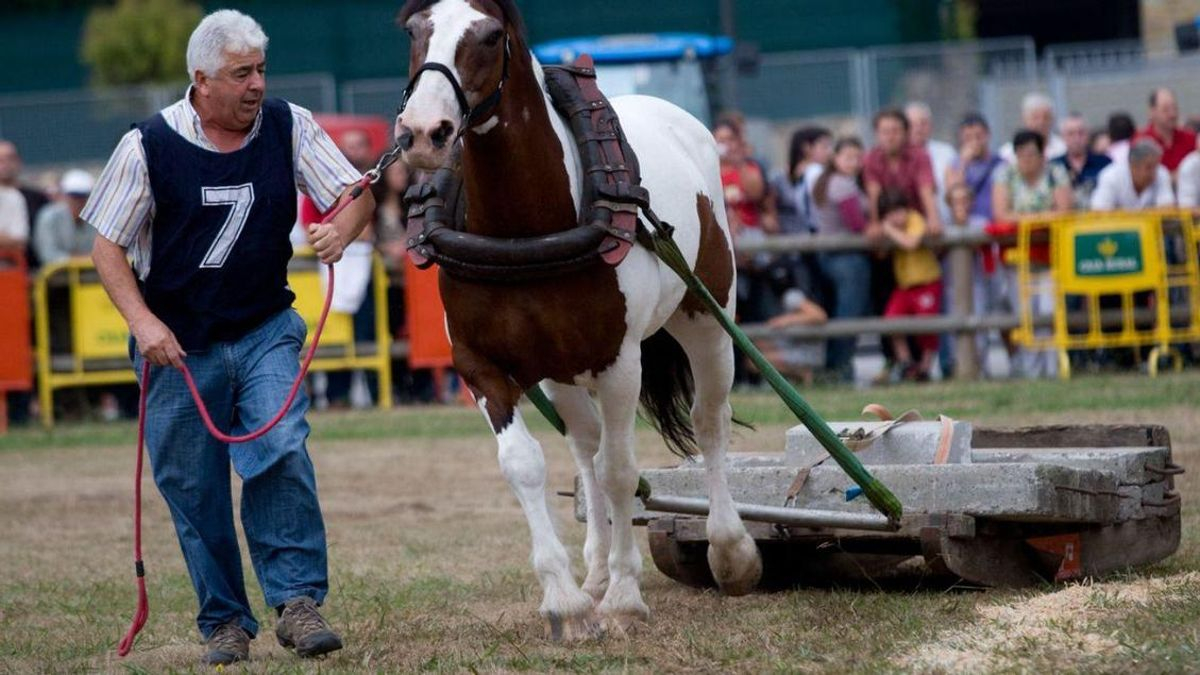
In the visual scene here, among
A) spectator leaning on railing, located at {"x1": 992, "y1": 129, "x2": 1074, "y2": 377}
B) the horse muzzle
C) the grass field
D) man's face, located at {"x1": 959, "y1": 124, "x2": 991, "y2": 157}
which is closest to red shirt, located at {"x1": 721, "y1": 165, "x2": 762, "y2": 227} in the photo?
man's face, located at {"x1": 959, "y1": 124, "x2": 991, "y2": 157}

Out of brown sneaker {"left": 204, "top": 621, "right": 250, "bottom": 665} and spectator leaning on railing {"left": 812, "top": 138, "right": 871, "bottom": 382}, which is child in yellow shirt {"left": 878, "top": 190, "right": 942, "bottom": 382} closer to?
spectator leaning on railing {"left": 812, "top": 138, "right": 871, "bottom": 382}

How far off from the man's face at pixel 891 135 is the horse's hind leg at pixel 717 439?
797 cm

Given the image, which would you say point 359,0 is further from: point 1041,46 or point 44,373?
point 44,373

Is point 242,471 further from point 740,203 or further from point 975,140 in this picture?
point 975,140

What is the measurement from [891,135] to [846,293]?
4.65 feet

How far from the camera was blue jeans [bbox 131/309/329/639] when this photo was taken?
6125 mm

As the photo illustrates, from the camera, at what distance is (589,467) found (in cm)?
709

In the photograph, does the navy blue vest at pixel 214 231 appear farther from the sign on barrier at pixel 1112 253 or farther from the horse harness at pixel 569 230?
the sign on barrier at pixel 1112 253

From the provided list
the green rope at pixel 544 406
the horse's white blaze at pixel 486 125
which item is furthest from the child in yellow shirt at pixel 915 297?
the horse's white blaze at pixel 486 125

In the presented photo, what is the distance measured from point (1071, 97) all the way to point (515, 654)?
65.1 feet

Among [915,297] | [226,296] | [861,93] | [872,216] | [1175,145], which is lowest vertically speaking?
[915,297]

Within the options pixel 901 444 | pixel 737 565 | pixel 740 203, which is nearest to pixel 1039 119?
pixel 740 203

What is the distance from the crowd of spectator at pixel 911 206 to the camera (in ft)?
49.0

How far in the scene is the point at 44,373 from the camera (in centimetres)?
1566
